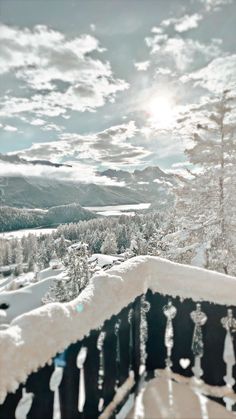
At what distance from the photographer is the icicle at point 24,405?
7.25 ft

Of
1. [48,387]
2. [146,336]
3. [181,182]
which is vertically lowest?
[146,336]

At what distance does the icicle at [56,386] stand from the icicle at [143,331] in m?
1.66

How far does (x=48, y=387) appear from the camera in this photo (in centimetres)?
248

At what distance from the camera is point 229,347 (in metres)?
3.70

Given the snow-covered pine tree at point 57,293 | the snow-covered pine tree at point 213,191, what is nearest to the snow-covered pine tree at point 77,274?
the snow-covered pine tree at point 57,293

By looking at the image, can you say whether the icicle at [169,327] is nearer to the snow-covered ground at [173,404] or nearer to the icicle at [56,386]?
the snow-covered ground at [173,404]

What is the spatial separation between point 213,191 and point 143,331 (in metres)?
10.1

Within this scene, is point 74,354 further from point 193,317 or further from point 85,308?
point 193,317

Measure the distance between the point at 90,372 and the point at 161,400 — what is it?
1152 millimetres

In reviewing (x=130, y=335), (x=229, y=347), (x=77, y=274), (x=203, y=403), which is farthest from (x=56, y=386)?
(x=77, y=274)

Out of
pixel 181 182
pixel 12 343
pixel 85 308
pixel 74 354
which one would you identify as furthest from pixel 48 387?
pixel 181 182

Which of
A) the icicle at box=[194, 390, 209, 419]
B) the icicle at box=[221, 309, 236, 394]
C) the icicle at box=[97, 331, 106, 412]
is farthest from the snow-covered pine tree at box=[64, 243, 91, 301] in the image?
the icicle at box=[97, 331, 106, 412]

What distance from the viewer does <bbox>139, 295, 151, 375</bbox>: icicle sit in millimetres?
4086

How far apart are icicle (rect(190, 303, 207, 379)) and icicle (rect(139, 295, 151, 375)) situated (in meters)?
0.60
